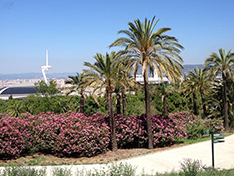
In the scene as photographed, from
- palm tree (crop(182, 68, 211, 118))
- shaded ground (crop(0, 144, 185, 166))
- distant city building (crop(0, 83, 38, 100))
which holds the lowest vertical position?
shaded ground (crop(0, 144, 185, 166))

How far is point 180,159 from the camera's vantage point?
1216cm

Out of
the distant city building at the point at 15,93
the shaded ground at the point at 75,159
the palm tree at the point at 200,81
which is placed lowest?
the shaded ground at the point at 75,159

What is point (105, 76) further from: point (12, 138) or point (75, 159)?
point (12, 138)

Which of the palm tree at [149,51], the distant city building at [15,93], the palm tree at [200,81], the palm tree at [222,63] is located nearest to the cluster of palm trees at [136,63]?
the palm tree at [149,51]

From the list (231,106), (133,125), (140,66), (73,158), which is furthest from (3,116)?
(231,106)

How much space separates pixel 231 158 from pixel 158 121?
4.41 metres

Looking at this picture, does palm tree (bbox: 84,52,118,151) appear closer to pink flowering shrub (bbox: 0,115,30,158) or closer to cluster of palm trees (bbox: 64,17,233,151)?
cluster of palm trees (bbox: 64,17,233,151)

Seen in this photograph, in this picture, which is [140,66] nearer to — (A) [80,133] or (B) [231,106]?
(A) [80,133]

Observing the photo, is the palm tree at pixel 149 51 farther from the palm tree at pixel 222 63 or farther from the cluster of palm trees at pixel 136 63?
the palm tree at pixel 222 63

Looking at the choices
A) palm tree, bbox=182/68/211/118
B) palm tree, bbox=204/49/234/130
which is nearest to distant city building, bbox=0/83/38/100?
palm tree, bbox=182/68/211/118

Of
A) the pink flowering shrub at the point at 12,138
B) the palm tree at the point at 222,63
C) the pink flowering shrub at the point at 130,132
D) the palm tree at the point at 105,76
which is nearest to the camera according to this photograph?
the pink flowering shrub at the point at 12,138

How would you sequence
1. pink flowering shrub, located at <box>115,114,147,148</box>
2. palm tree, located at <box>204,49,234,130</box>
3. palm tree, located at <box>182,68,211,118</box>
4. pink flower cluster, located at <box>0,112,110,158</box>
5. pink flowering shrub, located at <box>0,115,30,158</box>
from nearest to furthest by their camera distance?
pink flowering shrub, located at <box>0,115,30,158</box> → pink flower cluster, located at <box>0,112,110,158</box> → pink flowering shrub, located at <box>115,114,147,148</box> → palm tree, located at <box>204,49,234,130</box> → palm tree, located at <box>182,68,211,118</box>

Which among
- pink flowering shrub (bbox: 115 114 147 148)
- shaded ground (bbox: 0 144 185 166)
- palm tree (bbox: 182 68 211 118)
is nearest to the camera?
shaded ground (bbox: 0 144 185 166)

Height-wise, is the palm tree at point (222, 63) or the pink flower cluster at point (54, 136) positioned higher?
the palm tree at point (222, 63)
